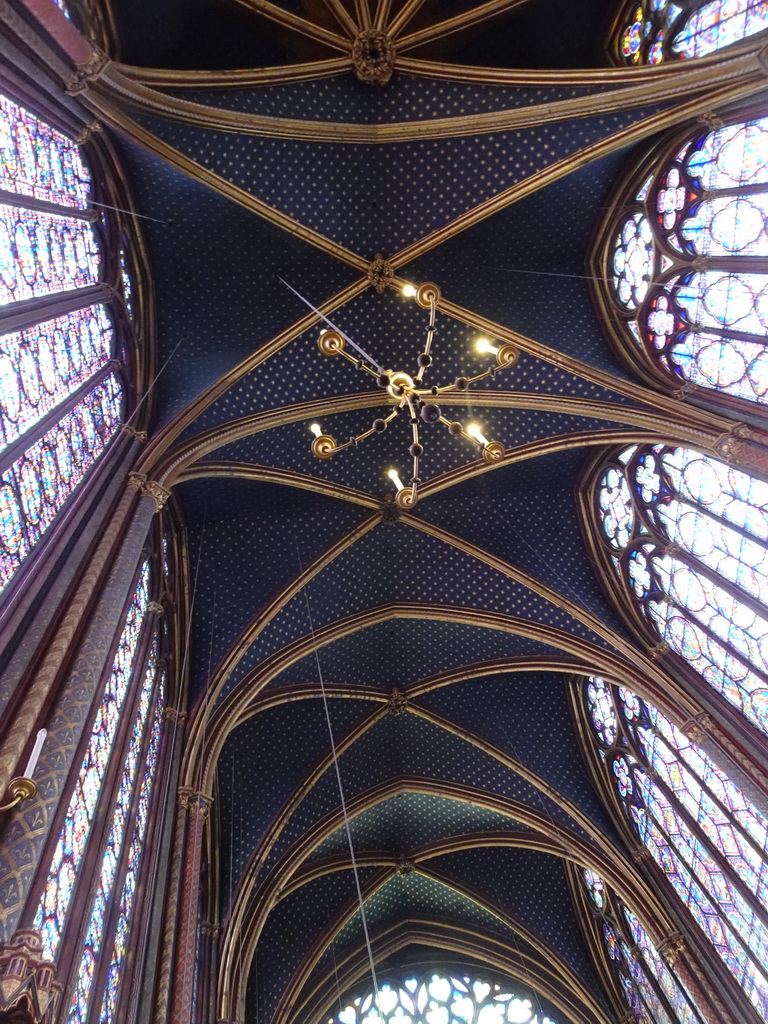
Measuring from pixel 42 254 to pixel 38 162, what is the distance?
3.31ft

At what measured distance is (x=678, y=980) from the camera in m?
11.9

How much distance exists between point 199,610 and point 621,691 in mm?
7675

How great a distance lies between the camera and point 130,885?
864cm

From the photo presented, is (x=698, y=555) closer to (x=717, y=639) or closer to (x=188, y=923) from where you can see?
(x=717, y=639)

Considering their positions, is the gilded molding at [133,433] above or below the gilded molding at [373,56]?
below

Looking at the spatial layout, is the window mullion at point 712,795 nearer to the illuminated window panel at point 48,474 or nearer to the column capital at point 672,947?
the column capital at point 672,947

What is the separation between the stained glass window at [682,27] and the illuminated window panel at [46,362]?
8.32m

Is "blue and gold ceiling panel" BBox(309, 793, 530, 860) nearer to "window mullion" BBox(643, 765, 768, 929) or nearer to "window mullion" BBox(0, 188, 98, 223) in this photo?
"window mullion" BBox(643, 765, 768, 929)

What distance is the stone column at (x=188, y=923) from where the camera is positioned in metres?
8.58

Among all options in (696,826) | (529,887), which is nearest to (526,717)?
(529,887)

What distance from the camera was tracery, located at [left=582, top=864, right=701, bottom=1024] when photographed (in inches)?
504

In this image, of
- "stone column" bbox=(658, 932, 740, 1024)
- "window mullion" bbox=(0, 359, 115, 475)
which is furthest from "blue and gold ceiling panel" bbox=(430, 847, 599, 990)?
"window mullion" bbox=(0, 359, 115, 475)

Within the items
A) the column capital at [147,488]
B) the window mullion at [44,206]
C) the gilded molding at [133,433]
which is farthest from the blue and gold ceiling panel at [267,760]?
the window mullion at [44,206]

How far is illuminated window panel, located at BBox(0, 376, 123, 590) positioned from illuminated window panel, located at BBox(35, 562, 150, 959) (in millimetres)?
1759
